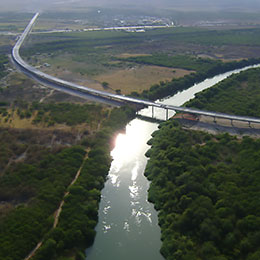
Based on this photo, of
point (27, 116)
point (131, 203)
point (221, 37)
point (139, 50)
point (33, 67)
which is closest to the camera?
point (131, 203)

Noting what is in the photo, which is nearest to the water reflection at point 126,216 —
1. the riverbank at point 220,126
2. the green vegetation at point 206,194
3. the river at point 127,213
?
the river at point 127,213

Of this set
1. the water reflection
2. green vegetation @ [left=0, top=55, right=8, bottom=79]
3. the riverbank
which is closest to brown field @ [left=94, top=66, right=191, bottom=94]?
the riverbank

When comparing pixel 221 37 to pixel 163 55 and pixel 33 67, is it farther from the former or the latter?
pixel 33 67

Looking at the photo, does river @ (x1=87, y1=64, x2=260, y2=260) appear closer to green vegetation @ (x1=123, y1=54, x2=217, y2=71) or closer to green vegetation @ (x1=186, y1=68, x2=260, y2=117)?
green vegetation @ (x1=186, y1=68, x2=260, y2=117)

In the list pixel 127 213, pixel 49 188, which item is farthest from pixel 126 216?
pixel 49 188

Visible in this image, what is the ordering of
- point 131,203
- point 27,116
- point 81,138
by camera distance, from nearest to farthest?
1. point 131,203
2. point 81,138
3. point 27,116

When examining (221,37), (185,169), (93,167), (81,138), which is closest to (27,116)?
(81,138)

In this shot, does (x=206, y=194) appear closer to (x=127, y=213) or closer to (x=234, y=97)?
(x=127, y=213)
